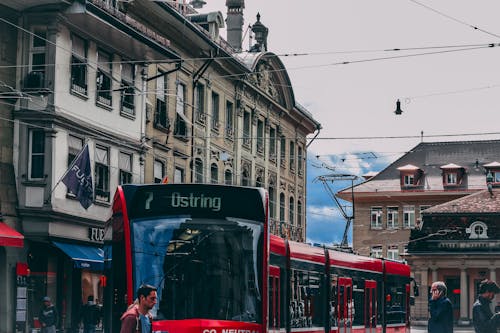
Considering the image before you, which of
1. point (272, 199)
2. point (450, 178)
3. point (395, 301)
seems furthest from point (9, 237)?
point (450, 178)

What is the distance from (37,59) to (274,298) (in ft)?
49.8

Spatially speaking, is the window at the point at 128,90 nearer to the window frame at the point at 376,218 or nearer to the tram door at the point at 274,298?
the tram door at the point at 274,298

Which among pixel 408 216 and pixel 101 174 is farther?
pixel 408 216

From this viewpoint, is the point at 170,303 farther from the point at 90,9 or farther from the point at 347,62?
the point at 90,9

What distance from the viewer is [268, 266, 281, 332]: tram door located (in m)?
20.3

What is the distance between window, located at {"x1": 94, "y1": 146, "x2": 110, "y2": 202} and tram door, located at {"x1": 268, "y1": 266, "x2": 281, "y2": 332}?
51.3ft

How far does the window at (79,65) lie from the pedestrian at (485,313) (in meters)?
22.7

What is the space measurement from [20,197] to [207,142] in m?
15.7

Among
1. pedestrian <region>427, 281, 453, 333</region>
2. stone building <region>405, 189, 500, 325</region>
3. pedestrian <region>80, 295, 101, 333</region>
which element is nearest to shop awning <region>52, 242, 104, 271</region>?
pedestrian <region>80, 295, 101, 333</region>

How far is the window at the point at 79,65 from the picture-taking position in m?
34.6

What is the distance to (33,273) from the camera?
3353 centimetres

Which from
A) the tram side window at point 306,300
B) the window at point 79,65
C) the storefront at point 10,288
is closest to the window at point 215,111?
the window at point 79,65

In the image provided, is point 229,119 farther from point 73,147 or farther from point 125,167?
point 73,147

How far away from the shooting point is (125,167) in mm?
38750
